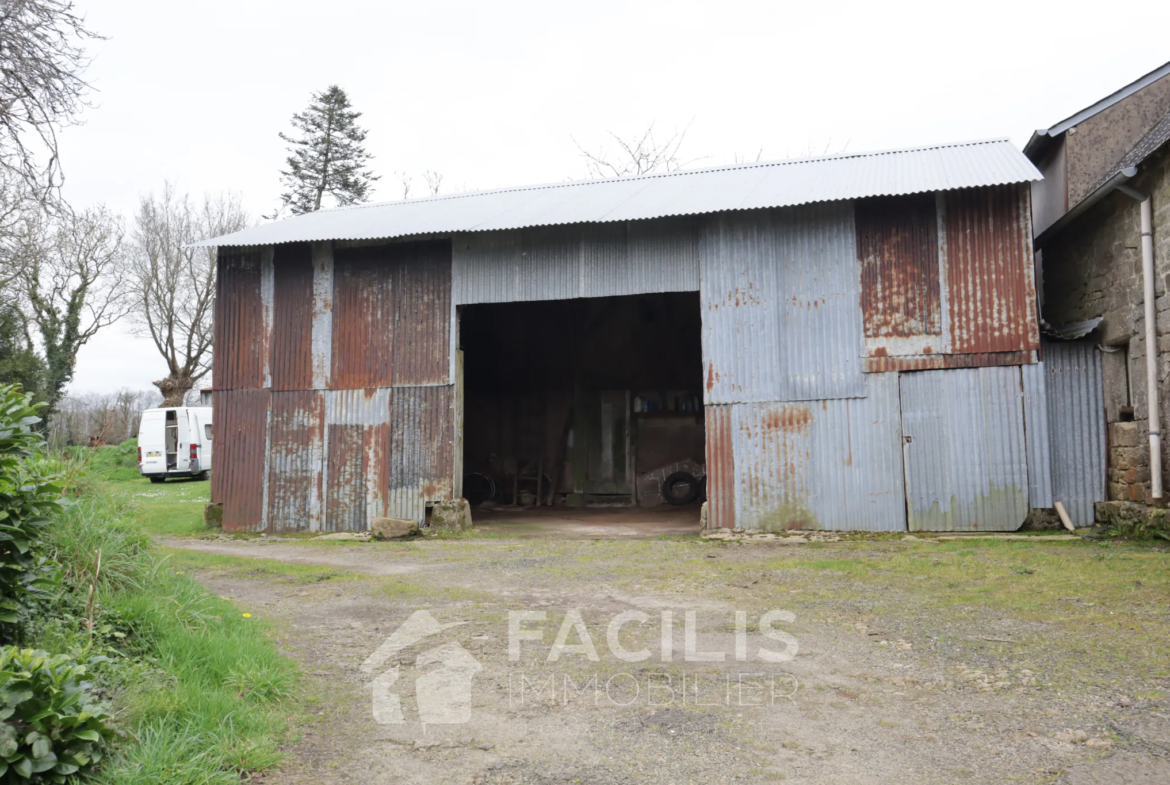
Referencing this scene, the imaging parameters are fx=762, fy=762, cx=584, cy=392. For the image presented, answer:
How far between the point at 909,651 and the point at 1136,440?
21.3 feet

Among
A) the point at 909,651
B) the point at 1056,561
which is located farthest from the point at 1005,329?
the point at 909,651

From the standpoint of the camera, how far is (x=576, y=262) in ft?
38.5

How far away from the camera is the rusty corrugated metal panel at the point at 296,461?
12.3 meters

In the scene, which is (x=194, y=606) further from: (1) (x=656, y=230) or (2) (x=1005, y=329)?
(2) (x=1005, y=329)

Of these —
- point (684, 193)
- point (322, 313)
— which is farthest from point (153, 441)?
point (684, 193)

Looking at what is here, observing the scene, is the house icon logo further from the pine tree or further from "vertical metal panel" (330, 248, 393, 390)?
the pine tree

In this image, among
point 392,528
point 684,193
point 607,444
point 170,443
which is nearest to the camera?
point 392,528

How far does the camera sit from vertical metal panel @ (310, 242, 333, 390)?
1248cm

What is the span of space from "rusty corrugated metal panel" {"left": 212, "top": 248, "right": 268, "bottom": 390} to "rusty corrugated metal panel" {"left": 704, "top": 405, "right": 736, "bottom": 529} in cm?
747

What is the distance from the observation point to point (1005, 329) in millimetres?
10023

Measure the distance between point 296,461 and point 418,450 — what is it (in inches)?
84.9

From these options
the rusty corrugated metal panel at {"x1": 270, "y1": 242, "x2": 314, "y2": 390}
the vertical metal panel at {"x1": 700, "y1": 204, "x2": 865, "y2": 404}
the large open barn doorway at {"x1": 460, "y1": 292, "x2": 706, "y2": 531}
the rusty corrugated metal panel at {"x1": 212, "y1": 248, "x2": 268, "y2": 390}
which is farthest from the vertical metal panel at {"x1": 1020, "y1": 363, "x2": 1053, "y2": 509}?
the rusty corrugated metal panel at {"x1": 212, "y1": 248, "x2": 268, "y2": 390}

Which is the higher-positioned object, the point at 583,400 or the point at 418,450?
the point at 583,400

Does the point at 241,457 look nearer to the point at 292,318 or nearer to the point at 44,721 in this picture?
the point at 292,318
